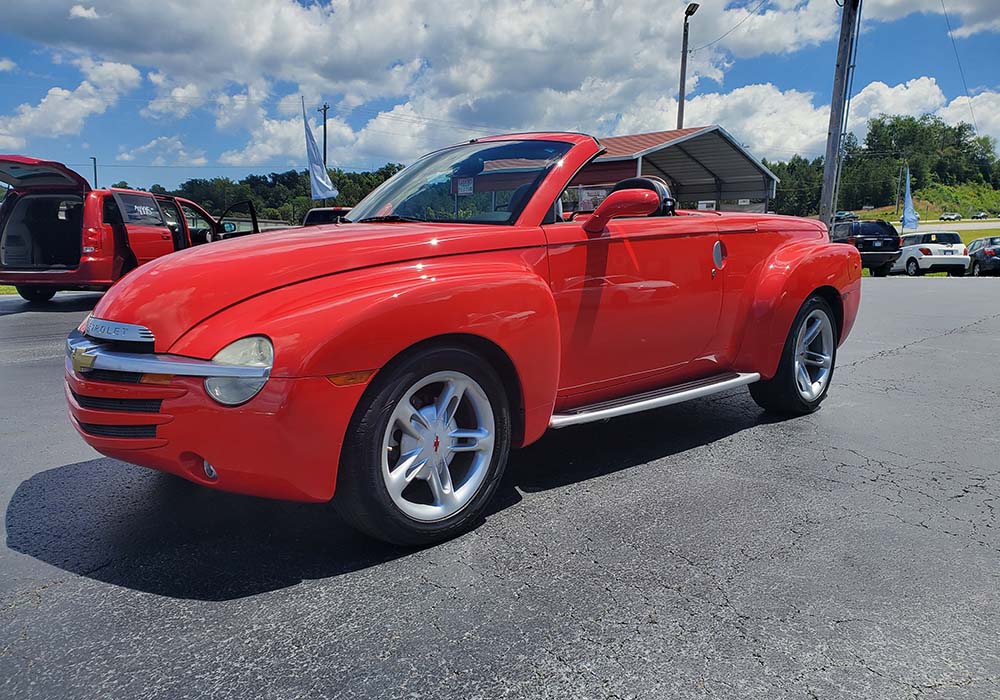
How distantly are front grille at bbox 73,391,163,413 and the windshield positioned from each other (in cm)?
167

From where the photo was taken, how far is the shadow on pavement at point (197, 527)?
8.96 ft

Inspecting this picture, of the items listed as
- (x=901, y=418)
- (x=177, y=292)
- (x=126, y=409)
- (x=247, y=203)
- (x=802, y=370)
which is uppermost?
(x=247, y=203)

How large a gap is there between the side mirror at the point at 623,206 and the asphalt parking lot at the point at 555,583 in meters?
1.27

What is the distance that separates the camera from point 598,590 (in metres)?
2.64

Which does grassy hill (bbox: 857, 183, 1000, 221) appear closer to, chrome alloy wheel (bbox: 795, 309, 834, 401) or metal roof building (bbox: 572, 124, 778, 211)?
metal roof building (bbox: 572, 124, 778, 211)

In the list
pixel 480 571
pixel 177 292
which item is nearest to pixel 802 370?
pixel 480 571

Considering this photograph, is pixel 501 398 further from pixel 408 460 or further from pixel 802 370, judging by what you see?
pixel 802 370

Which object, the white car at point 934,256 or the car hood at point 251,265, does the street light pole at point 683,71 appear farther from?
the car hood at point 251,265

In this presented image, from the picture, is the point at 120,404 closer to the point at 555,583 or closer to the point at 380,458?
the point at 380,458

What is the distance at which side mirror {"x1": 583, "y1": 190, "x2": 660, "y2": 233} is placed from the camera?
3.47m

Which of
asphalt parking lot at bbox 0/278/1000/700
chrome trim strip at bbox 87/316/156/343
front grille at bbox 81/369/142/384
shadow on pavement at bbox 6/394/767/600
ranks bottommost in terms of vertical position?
asphalt parking lot at bbox 0/278/1000/700

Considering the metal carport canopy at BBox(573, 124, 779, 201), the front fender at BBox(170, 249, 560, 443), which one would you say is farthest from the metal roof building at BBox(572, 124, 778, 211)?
the front fender at BBox(170, 249, 560, 443)

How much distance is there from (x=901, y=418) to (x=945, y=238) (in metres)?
24.9

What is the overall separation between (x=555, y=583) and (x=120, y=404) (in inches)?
65.4
